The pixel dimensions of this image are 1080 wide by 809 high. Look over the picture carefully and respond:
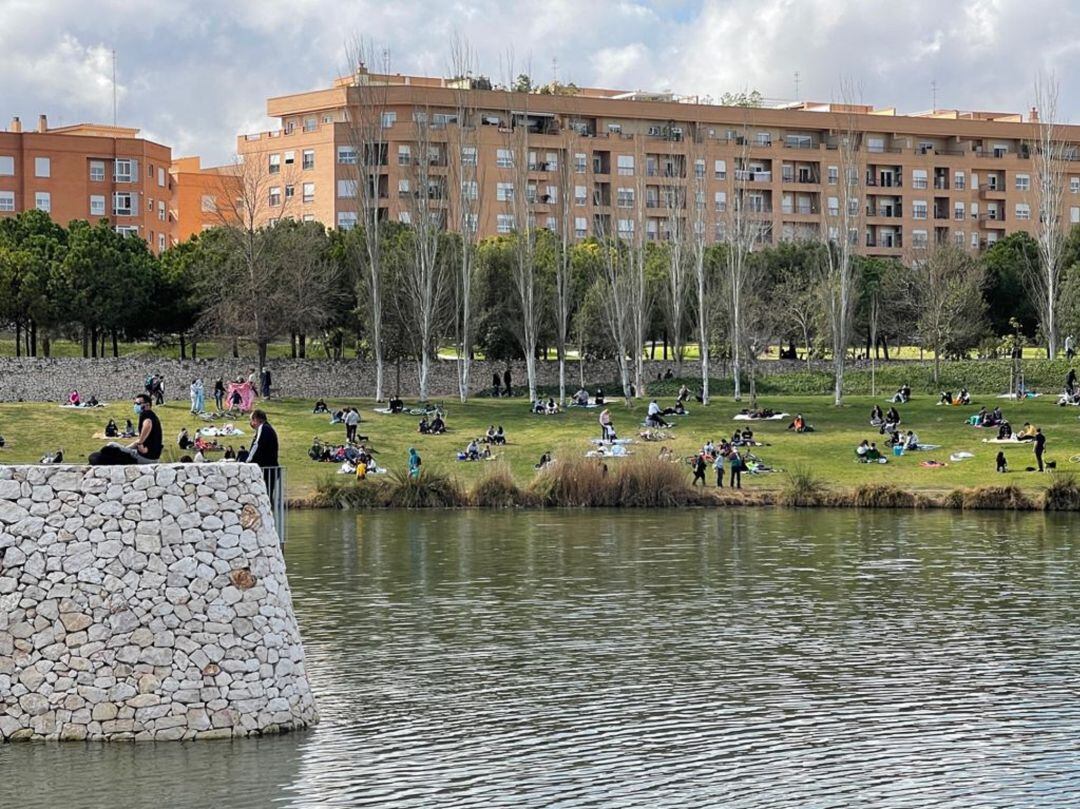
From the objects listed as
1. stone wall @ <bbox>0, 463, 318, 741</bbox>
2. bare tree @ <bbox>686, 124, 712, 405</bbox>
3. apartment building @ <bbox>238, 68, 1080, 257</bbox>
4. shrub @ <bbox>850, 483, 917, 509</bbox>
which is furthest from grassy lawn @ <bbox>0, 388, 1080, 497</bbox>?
apartment building @ <bbox>238, 68, 1080, 257</bbox>

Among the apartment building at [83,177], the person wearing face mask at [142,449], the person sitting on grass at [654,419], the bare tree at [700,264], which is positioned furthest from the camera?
the apartment building at [83,177]

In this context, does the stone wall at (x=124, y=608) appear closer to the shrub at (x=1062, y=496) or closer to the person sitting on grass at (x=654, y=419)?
the shrub at (x=1062, y=496)

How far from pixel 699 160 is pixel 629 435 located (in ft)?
235

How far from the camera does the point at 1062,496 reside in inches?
1954

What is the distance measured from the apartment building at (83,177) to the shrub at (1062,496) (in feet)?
278

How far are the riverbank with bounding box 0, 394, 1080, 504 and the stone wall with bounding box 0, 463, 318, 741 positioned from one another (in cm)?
2945

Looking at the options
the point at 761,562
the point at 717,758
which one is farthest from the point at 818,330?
the point at 717,758

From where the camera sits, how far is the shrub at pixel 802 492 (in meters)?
51.4

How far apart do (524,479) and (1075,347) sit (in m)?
49.8

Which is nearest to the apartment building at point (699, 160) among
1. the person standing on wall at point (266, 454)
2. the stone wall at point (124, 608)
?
the person standing on wall at point (266, 454)

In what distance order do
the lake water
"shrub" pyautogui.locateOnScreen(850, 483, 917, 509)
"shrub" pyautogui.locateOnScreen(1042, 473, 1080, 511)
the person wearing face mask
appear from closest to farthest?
the lake water
the person wearing face mask
"shrub" pyautogui.locateOnScreen(1042, 473, 1080, 511)
"shrub" pyautogui.locateOnScreen(850, 483, 917, 509)

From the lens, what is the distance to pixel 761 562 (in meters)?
37.9

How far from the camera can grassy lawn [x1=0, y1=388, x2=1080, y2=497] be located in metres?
54.1

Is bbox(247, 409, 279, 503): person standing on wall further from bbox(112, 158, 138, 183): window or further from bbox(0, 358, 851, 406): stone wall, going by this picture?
bbox(112, 158, 138, 183): window
